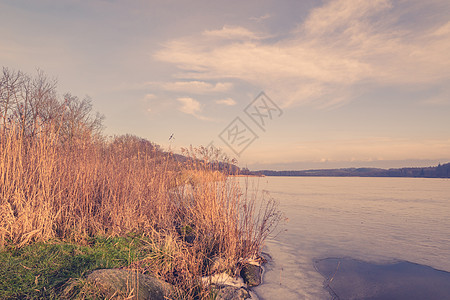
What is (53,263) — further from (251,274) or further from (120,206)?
(251,274)

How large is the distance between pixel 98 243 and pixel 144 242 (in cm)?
79

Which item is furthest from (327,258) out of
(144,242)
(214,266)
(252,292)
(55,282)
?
(55,282)

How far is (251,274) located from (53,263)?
9.34 ft

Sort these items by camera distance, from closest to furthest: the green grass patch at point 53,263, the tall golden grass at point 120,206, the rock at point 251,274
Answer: the green grass patch at point 53,263, the tall golden grass at point 120,206, the rock at point 251,274

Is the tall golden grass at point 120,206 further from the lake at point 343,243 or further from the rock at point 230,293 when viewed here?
the lake at point 343,243

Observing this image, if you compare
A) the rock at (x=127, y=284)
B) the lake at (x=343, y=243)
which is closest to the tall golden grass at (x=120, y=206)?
the rock at (x=127, y=284)

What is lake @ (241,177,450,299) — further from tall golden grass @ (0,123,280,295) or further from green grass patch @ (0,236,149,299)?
green grass patch @ (0,236,149,299)

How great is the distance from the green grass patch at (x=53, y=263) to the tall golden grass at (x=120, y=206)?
250 millimetres

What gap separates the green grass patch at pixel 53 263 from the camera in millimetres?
2979

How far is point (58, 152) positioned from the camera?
19.2ft

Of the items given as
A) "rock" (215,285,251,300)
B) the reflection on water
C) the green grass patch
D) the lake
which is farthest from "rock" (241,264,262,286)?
the green grass patch

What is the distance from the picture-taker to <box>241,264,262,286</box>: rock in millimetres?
4328

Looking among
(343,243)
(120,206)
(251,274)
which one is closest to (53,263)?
(120,206)

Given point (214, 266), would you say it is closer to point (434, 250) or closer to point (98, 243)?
point (98, 243)
